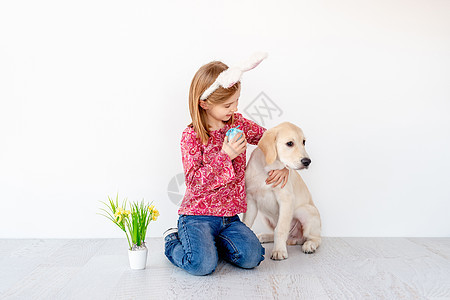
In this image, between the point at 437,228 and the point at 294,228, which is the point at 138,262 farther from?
the point at 437,228

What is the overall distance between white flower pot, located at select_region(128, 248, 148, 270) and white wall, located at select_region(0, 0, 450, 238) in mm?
610

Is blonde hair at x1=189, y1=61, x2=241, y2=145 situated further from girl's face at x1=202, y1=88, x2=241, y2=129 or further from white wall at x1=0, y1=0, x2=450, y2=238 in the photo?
white wall at x1=0, y1=0, x2=450, y2=238

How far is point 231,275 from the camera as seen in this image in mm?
1735

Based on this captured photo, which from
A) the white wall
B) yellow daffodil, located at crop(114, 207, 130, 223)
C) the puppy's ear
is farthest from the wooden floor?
the puppy's ear

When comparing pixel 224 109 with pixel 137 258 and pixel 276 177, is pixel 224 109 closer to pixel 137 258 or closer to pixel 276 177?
pixel 276 177

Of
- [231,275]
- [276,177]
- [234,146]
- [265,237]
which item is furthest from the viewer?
[265,237]

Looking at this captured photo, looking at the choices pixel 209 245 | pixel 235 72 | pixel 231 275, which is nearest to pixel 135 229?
pixel 209 245

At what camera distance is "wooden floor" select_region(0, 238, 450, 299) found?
153cm

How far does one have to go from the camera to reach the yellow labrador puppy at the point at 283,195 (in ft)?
6.47

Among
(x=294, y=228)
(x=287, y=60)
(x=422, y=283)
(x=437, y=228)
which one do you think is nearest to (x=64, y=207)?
A: (x=294, y=228)

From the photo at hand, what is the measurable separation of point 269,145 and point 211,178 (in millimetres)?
322

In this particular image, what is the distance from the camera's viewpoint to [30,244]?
2.23 meters

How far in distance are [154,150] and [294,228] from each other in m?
0.88

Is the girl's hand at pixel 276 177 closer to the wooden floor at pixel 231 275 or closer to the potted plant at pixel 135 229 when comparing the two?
the wooden floor at pixel 231 275
